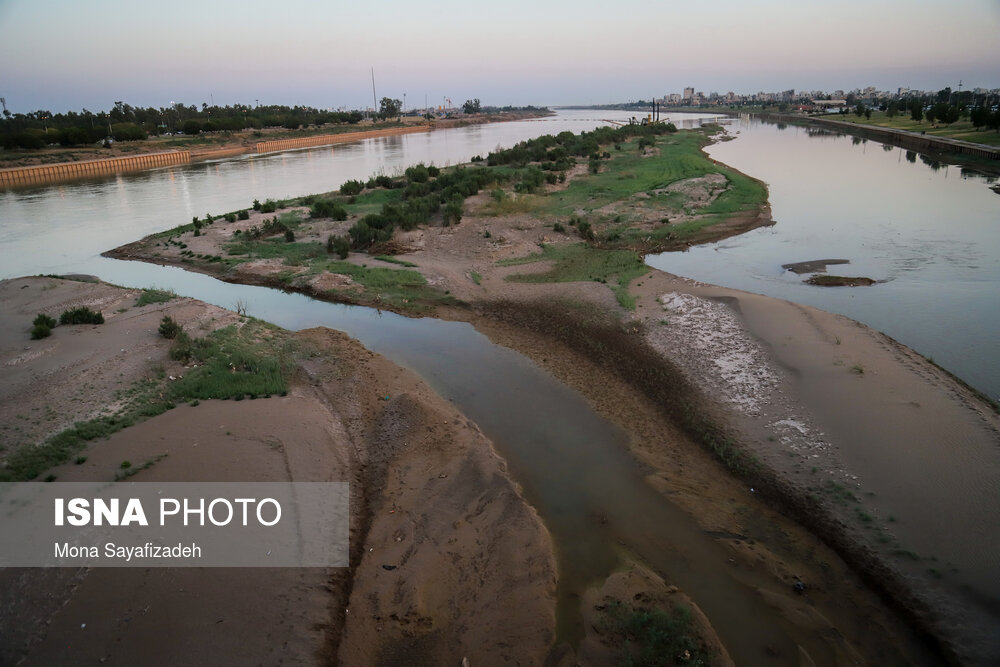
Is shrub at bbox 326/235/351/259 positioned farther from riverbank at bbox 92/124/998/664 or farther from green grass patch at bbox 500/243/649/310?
green grass patch at bbox 500/243/649/310

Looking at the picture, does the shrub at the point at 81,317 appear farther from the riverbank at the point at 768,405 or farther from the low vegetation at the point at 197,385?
the riverbank at the point at 768,405

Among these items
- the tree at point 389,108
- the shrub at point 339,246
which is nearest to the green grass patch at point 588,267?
the shrub at point 339,246

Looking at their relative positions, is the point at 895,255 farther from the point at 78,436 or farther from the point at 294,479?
the point at 78,436

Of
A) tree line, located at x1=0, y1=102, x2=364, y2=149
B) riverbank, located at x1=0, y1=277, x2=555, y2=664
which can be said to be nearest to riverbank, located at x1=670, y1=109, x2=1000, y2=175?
riverbank, located at x1=0, y1=277, x2=555, y2=664

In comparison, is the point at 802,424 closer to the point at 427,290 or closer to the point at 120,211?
the point at 427,290

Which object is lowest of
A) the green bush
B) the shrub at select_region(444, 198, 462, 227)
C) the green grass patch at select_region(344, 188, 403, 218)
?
the shrub at select_region(444, 198, 462, 227)

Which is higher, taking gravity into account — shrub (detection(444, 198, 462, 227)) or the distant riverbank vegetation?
the distant riverbank vegetation
